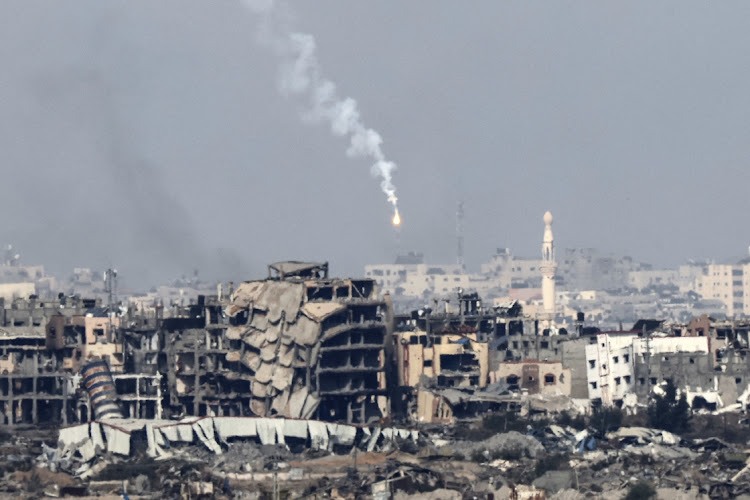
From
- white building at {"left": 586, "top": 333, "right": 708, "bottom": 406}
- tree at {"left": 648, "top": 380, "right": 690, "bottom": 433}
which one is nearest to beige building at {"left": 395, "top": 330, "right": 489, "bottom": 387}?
white building at {"left": 586, "top": 333, "right": 708, "bottom": 406}

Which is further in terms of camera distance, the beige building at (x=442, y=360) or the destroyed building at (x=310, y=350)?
the beige building at (x=442, y=360)

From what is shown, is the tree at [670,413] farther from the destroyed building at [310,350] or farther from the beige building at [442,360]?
the destroyed building at [310,350]

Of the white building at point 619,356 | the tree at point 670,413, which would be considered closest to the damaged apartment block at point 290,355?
the white building at point 619,356

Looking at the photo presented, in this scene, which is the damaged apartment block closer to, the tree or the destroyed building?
the destroyed building

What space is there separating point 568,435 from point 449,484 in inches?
771

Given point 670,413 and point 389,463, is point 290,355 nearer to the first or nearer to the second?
point 670,413

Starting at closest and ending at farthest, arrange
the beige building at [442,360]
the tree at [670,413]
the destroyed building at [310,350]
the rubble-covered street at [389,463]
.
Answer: the rubble-covered street at [389,463] → the tree at [670,413] → the destroyed building at [310,350] → the beige building at [442,360]

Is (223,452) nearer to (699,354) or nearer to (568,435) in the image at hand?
(568,435)

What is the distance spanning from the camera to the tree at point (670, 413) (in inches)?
4870

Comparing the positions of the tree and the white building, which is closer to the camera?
the tree

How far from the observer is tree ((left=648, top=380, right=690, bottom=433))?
12369 cm

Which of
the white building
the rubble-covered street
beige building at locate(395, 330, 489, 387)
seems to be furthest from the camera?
beige building at locate(395, 330, 489, 387)

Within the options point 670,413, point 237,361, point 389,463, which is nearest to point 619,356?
point 670,413

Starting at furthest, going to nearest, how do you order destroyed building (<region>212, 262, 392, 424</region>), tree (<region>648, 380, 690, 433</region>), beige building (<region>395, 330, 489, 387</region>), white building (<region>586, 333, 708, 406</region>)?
beige building (<region>395, 330, 489, 387</region>) < white building (<region>586, 333, 708, 406</region>) < destroyed building (<region>212, 262, 392, 424</region>) < tree (<region>648, 380, 690, 433</region>)
